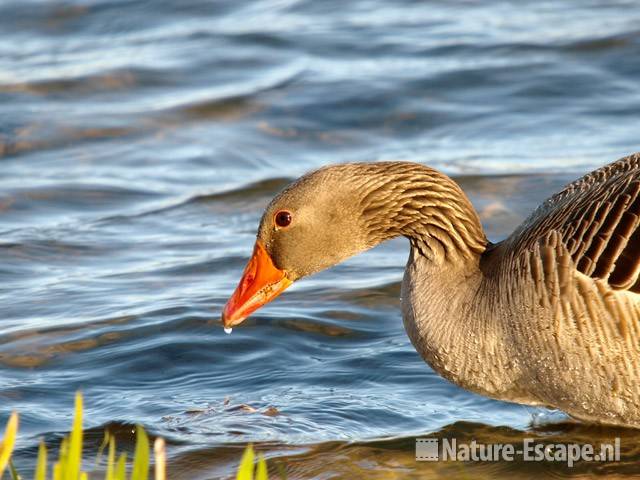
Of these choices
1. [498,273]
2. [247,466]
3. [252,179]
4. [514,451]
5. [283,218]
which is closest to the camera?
[247,466]

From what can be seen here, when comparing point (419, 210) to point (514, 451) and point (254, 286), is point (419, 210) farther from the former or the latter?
point (514, 451)

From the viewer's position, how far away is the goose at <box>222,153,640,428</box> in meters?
6.70

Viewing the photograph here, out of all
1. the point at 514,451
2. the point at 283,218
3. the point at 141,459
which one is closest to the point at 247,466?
the point at 141,459

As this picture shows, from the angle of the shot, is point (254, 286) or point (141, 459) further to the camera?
point (254, 286)

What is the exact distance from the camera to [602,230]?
6.74 m

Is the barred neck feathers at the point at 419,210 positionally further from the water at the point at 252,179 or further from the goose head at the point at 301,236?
the water at the point at 252,179

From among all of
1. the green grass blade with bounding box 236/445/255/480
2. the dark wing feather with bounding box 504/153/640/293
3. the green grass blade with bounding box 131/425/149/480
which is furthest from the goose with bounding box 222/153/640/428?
the green grass blade with bounding box 131/425/149/480

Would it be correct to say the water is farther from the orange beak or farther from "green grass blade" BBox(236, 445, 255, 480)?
"green grass blade" BBox(236, 445, 255, 480)

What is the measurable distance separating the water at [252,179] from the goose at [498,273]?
2.05 feet

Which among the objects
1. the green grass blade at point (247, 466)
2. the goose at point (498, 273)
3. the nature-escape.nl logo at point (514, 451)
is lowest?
the green grass blade at point (247, 466)

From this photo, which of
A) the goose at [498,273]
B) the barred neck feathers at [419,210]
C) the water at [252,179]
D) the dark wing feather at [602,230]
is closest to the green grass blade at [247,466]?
the water at [252,179]

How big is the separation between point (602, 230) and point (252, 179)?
654 cm

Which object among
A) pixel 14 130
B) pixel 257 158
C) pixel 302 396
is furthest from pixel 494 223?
pixel 14 130

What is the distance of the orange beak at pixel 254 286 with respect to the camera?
24.6 ft
